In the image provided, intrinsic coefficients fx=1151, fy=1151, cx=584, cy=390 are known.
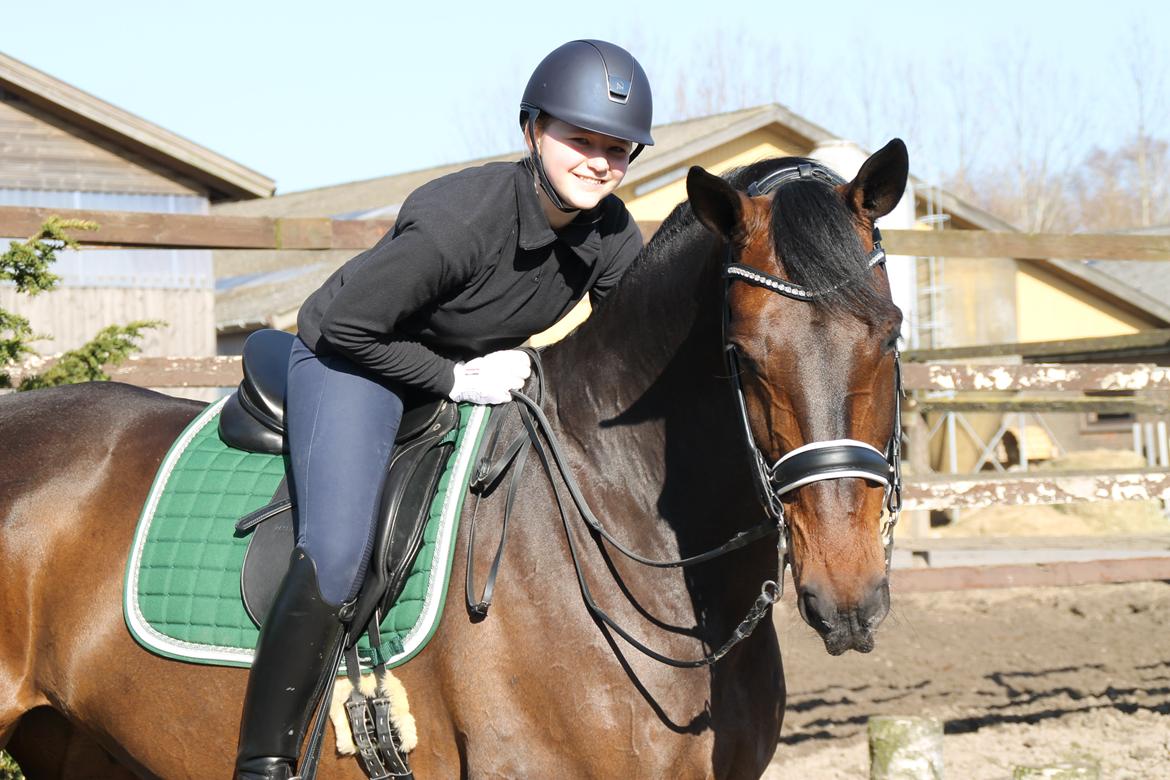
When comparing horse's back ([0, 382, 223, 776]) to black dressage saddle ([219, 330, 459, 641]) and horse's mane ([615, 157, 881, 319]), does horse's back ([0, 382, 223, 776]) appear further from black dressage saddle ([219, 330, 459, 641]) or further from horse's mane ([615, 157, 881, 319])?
horse's mane ([615, 157, 881, 319])

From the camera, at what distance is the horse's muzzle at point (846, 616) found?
2.21m

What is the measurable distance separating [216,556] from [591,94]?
1.54 meters

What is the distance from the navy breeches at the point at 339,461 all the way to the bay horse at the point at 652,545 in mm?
261

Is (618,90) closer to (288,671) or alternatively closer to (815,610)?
(815,610)

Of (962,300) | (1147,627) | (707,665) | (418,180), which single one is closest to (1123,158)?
(962,300)

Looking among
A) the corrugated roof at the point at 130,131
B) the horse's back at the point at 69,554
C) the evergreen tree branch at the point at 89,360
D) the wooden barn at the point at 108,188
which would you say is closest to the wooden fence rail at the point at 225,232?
the evergreen tree branch at the point at 89,360

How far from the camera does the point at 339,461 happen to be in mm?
2715

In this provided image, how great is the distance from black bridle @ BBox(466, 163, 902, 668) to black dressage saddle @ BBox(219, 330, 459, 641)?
0.43ft

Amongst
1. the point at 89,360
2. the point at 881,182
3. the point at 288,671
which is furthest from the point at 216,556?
the point at 89,360

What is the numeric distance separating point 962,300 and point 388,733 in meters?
20.6

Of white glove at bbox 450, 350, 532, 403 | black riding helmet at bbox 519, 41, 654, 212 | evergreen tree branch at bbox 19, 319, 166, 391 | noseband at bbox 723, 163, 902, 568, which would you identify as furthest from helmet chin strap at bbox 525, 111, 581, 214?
evergreen tree branch at bbox 19, 319, 166, 391

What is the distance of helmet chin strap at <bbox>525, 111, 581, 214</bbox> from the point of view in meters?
2.82

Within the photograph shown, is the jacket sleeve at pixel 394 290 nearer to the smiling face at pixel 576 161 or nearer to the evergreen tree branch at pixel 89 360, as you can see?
the smiling face at pixel 576 161

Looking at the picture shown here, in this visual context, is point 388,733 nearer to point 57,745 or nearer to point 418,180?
point 57,745
